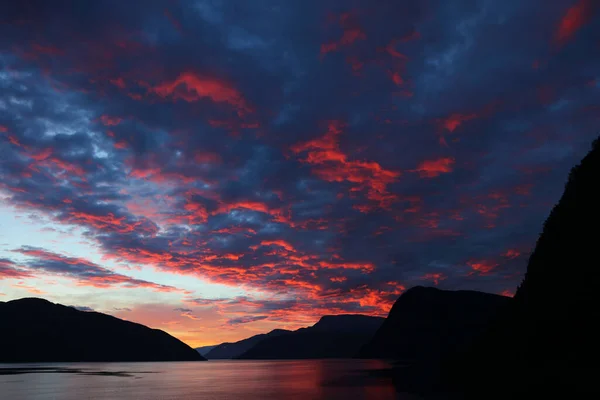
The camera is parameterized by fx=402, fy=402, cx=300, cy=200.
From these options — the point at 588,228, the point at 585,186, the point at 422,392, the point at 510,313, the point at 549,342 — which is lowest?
the point at 422,392

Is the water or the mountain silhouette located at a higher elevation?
the mountain silhouette

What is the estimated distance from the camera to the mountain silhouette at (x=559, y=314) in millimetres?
57719

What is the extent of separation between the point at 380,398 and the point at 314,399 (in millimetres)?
9715

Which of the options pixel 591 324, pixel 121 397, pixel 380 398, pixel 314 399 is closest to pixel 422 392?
pixel 380 398

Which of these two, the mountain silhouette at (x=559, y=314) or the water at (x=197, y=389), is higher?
the mountain silhouette at (x=559, y=314)

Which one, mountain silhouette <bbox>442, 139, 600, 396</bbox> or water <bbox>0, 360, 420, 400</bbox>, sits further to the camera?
water <bbox>0, 360, 420, 400</bbox>

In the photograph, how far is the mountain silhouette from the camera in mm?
57719

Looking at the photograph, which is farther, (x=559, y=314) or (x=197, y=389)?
(x=197, y=389)

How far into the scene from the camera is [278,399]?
202 ft

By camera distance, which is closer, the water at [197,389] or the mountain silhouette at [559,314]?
the mountain silhouette at [559,314]

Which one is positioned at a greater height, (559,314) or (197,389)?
(559,314)

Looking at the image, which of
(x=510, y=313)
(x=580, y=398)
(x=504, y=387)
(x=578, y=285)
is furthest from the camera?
(x=510, y=313)

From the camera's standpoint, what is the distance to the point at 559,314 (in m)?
69.3

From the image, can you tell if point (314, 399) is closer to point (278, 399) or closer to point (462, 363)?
point (278, 399)
